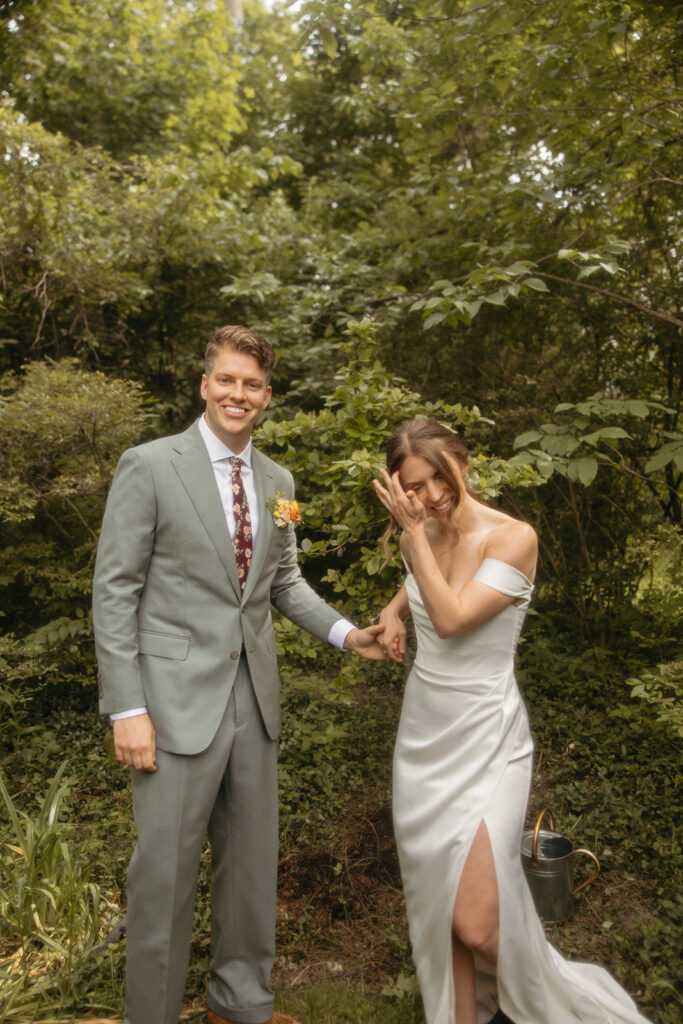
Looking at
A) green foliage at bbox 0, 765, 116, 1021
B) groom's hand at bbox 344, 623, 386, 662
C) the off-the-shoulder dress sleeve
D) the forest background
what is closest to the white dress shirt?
the forest background

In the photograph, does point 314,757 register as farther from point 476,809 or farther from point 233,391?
point 233,391

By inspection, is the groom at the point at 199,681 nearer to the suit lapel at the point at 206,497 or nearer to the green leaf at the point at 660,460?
the suit lapel at the point at 206,497

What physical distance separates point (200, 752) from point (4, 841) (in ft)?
6.69

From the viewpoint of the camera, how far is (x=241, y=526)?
253cm

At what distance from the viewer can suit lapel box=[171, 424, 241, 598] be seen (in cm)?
240

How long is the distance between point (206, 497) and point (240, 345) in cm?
51

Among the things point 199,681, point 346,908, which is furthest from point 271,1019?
point 199,681

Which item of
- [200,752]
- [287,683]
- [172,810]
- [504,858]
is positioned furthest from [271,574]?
[287,683]

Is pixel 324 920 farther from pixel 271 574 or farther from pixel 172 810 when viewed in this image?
pixel 271 574

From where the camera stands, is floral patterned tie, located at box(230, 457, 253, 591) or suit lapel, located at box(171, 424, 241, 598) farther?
floral patterned tie, located at box(230, 457, 253, 591)

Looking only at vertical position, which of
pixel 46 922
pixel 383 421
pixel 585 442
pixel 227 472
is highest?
pixel 585 442

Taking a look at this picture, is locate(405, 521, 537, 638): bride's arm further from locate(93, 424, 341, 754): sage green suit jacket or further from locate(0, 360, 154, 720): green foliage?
locate(0, 360, 154, 720): green foliage

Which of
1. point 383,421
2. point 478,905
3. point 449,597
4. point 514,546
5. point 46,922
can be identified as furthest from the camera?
point 383,421

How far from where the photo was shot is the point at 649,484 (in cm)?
503
